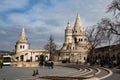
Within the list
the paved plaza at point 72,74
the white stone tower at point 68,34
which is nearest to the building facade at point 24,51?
the white stone tower at point 68,34

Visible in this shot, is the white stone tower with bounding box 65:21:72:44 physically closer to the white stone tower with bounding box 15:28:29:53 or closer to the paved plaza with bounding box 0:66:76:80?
the white stone tower with bounding box 15:28:29:53

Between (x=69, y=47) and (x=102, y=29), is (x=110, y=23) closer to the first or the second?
(x=102, y=29)

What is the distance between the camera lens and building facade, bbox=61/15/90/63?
419 ft

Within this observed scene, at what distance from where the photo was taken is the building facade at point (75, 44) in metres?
128

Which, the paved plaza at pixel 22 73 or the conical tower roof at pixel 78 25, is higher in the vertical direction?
the conical tower roof at pixel 78 25

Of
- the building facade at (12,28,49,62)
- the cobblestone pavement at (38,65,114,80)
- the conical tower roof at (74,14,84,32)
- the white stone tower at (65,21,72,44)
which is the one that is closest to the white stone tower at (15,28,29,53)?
the building facade at (12,28,49,62)

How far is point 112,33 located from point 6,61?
149 ft

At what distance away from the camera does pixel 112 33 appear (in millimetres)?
51281

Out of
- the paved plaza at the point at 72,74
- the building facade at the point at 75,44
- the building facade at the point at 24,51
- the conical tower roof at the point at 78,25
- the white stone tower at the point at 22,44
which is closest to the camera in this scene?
Answer: the paved plaza at the point at 72,74

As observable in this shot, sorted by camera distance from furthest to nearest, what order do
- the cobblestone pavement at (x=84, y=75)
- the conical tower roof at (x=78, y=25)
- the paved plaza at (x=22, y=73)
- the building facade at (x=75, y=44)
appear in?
1. the conical tower roof at (x=78, y=25)
2. the building facade at (x=75, y=44)
3. the paved plaza at (x=22, y=73)
4. the cobblestone pavement at (x=84, y=75)

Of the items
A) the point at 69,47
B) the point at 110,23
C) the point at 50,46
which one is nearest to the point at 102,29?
the point at 110,23

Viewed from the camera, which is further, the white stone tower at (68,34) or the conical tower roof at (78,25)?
the white stone tower at (68,34)

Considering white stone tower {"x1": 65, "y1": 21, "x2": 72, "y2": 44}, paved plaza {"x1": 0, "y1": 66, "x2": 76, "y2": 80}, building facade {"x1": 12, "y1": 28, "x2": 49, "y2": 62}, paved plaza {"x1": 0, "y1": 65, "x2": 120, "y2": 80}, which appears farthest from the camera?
white stone tower {"x1": 65, "y1": 21, "x2": 72, "y2": 44}

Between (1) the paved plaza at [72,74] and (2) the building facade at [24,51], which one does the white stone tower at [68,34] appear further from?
(1) the paved plaza at [72,74]
